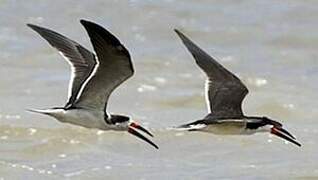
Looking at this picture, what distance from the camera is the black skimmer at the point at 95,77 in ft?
39.6

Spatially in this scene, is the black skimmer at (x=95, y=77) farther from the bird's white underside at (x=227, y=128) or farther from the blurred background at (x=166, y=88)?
the blurred background at (x=166, y=88)

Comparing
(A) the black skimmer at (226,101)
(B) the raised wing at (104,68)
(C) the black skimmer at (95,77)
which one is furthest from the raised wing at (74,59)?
(A) the black skimmer at (226,101)

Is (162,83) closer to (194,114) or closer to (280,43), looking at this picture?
(194,114)

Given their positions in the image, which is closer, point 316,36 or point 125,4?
point 316,36

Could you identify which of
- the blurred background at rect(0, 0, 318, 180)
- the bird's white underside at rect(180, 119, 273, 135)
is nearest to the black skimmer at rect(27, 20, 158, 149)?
the bird's white underside at rect(180, 119, 273, 135)

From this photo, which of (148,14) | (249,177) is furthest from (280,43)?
(249,177)

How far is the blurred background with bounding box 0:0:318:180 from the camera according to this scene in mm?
16250

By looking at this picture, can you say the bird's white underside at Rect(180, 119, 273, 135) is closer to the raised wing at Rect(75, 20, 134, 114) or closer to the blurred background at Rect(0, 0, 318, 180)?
the raised wing at Rect(75, 20, 134, 114)

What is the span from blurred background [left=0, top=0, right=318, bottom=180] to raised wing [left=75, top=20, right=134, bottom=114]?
275 centimetres

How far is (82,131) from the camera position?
17734mm

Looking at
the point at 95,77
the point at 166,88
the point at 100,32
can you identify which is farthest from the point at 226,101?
the point at 166,88

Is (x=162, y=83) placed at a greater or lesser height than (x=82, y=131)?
greater

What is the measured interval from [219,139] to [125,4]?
333 inches

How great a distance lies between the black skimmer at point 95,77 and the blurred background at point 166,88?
7.72 ft
